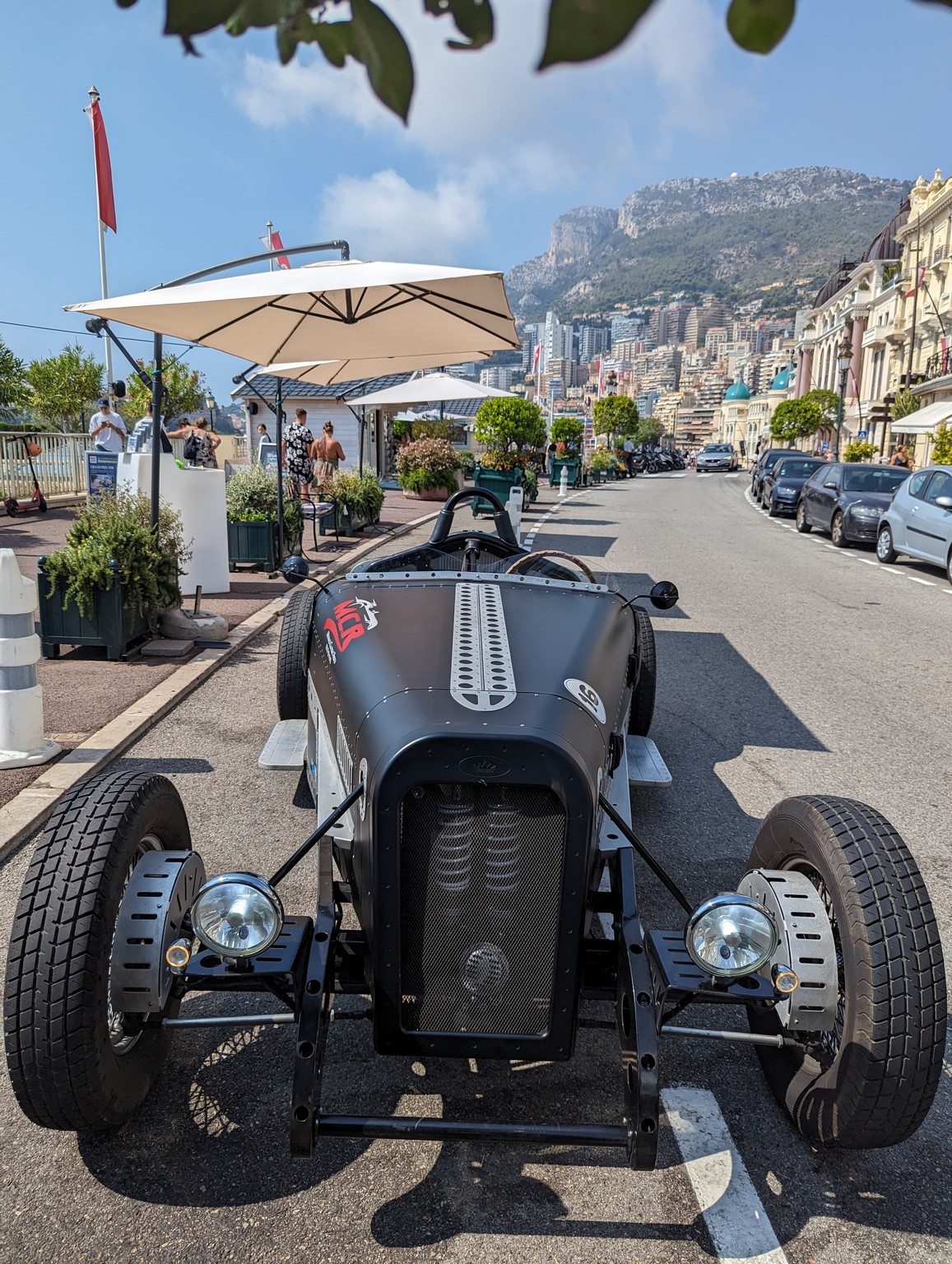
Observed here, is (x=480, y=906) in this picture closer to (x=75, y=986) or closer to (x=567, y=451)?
(x=75, y=986)

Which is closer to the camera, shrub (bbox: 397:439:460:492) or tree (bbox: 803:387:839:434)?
shrub (bbox: 397:439:460:492)

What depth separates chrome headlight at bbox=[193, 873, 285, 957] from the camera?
2.26 metres

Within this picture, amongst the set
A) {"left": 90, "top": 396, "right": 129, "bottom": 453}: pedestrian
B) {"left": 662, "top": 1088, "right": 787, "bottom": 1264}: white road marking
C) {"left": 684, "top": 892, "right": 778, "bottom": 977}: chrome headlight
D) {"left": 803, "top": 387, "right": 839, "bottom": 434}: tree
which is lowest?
{"left": 662, "top": 1088, "right": 787, "bottom": 1264}: white road marking

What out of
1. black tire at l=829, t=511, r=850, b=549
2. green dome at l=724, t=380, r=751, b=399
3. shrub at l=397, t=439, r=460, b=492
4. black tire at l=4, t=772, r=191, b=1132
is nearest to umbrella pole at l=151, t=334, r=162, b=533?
black tire at l=4, t=772, r=191, b=1132

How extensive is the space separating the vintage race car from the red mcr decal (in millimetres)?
593

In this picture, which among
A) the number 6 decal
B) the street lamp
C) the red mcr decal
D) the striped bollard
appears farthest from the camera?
the street lamp

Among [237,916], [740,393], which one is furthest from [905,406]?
[740,393]

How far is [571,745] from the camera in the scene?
2.33 meters

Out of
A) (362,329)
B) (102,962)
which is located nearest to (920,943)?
(102,962)

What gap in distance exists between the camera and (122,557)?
711 cm

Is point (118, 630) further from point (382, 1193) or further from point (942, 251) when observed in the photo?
point (942, 251)

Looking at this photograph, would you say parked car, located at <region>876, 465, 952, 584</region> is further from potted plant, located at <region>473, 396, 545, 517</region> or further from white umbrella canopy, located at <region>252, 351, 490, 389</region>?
potted plant, located at <region>473, 396, 545, 517</region>

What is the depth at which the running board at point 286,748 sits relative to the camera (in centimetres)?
418

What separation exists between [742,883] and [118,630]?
5.53 meters
